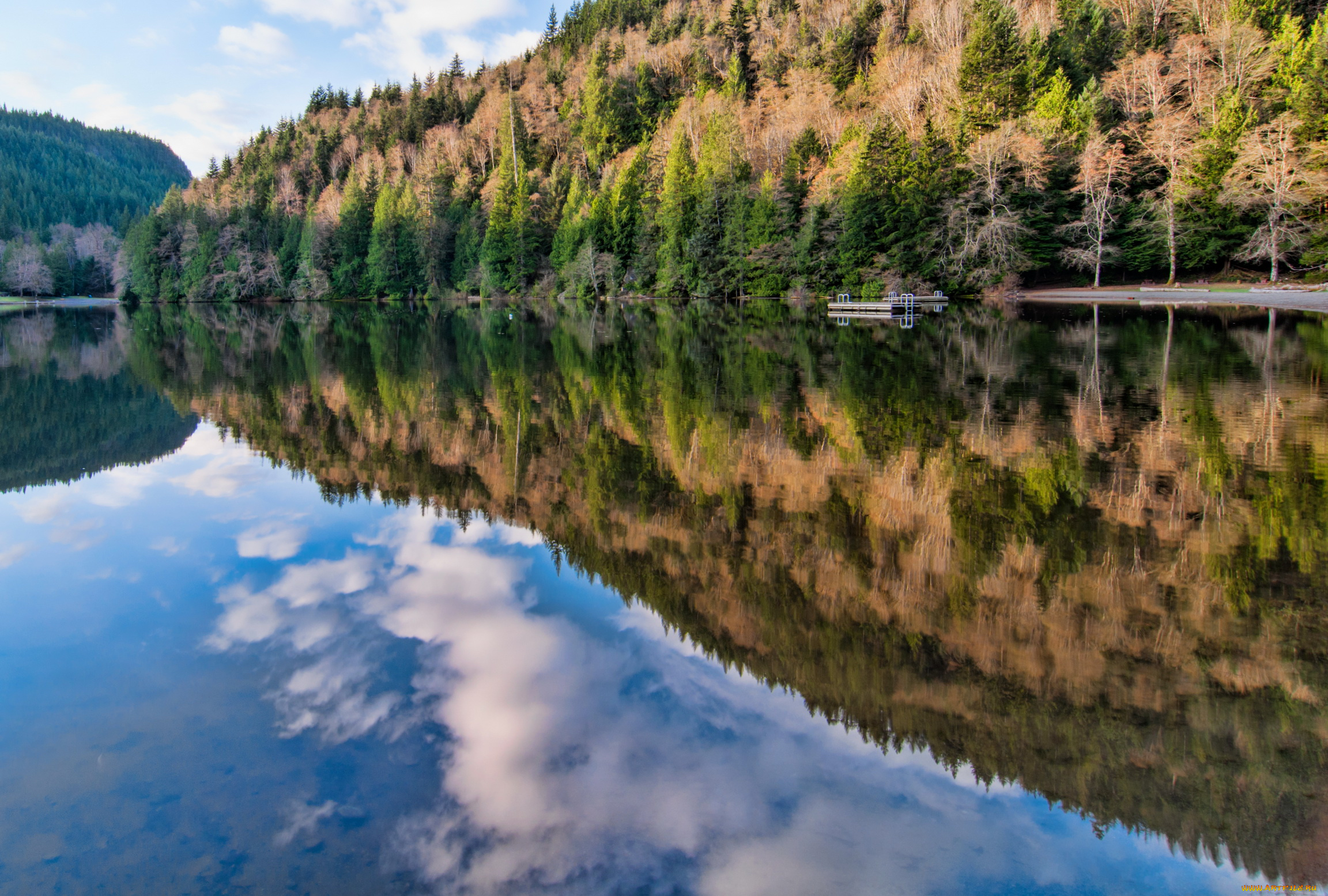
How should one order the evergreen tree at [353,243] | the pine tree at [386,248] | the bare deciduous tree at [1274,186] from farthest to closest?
the evergreen tree at [353,243], the pine tree at [386,248], the bare deciduous tree at [1274,186]

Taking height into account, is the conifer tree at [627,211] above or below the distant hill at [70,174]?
below

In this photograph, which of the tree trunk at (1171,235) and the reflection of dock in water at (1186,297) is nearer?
the reflection of dock in water at (1186,297)

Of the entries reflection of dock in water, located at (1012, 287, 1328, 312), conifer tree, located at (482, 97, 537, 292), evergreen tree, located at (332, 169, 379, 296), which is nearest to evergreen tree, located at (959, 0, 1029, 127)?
reflection of dock in water, located at (1012, 287, 1328, 312)

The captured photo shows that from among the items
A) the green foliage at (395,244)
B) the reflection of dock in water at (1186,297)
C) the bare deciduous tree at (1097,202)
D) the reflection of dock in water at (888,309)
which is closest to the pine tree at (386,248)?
the green foliage at (395,244)

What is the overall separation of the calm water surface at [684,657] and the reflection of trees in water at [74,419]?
0.16m

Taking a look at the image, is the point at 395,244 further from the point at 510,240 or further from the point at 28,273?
the point at 28,273

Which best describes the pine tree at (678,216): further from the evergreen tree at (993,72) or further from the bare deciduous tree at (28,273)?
the bare deciduous tree at (28,273)

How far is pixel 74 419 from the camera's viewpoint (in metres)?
12.6

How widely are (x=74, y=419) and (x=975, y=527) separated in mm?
14472

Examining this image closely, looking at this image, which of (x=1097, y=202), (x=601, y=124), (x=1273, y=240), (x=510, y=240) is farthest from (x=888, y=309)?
(x=601, y=124)

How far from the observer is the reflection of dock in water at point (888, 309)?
31.8m

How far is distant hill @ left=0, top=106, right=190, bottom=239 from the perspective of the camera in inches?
4993

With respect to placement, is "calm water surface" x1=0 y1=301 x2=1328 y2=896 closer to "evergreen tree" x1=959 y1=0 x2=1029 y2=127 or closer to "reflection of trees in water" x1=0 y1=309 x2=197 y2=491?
"reflection of trees in water" x1=0 y1=309 x2=197 y2=491

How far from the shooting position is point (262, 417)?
41.2 ft
